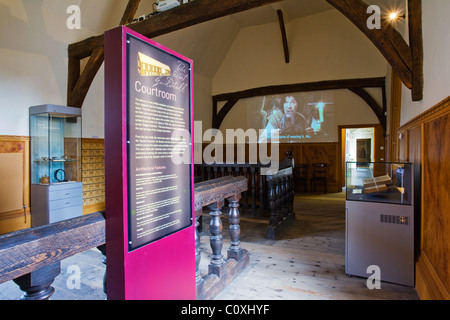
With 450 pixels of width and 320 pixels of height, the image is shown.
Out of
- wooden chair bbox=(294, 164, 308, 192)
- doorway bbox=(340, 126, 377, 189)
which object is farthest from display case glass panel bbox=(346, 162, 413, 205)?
doorway bbox=(340, 126, 377, 189)

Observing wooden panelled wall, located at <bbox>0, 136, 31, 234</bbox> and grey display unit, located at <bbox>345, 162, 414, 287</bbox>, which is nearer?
grey display unit, located at <bbox>345, 162, 414, 287</bbox>

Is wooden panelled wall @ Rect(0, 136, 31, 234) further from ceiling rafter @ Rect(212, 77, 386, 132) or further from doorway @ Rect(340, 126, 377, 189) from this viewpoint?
doorway @ Rect(340, 126, 377, 189)

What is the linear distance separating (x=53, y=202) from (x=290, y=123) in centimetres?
744

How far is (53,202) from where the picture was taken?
458 centimetres

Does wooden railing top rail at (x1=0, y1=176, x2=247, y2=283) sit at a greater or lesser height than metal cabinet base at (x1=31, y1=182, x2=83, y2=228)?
greater

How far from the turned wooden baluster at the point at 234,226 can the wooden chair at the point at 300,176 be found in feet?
21.8

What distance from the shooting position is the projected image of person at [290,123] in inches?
369

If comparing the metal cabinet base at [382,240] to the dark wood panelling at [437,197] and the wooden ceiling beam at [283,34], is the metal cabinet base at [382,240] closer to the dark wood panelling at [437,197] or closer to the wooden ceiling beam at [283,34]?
the dark wood panelling at [437,197]

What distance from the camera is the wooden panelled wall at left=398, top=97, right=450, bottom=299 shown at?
5.72ft

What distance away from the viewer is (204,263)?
3.05 meters

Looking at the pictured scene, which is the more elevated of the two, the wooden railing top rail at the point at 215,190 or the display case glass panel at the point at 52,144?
the display case glass panel at the point at 52,144

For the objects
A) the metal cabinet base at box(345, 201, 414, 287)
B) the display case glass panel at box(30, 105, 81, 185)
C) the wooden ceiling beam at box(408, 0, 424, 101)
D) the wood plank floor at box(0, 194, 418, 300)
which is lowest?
the wood plank floor at box(0, 194, 418, 300)

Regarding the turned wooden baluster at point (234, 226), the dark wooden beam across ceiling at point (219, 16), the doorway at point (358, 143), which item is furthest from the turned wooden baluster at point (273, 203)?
the doorway at point (358, 143)

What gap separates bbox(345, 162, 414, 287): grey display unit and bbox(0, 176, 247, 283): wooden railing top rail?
2325 millimetres
